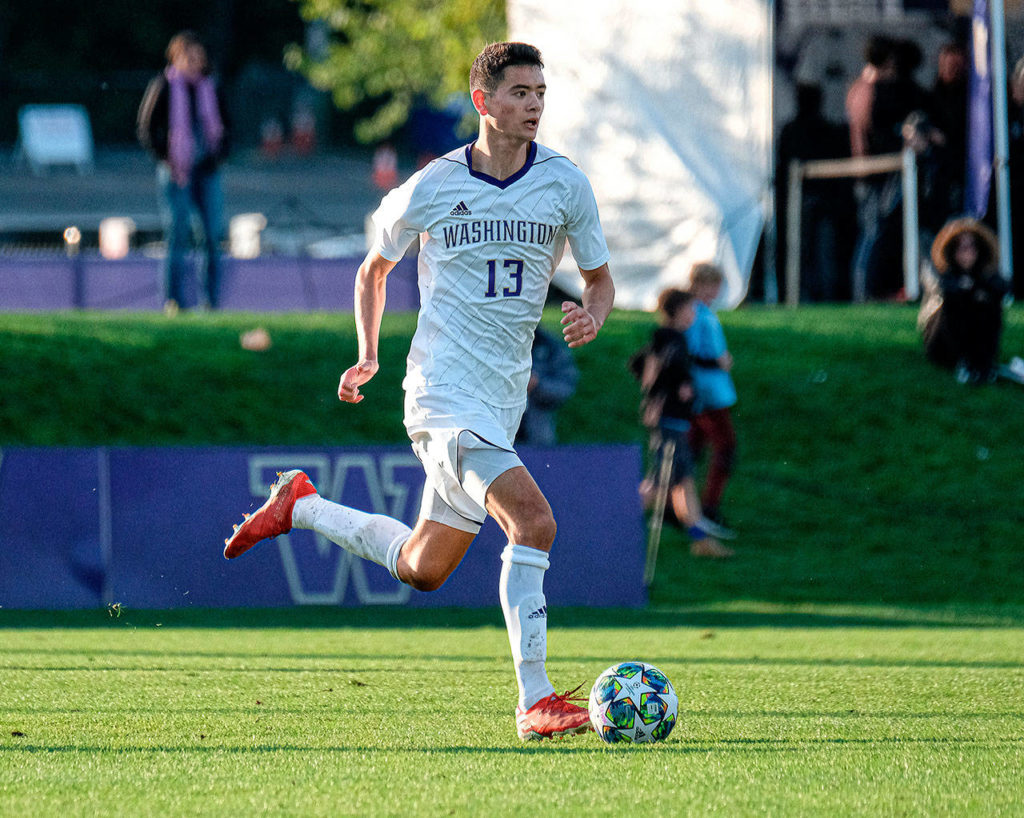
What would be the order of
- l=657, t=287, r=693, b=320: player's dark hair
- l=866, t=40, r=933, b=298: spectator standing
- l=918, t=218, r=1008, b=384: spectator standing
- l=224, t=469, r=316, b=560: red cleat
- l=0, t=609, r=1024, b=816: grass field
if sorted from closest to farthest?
l=0, t=609, r=1024, b=816: grass field, l=224, t=469, r=316, b=560: red cleat, l=657, t=287, r=693, b=320: player's dark hair, l=918, t=218, r=1008, b=384: spectator standing, l=866, t=40, r=933, b=298: spectator standing

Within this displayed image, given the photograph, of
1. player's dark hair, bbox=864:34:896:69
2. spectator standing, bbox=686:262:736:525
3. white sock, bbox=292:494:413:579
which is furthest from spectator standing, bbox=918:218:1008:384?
white sock, bbox=292:494:413:579

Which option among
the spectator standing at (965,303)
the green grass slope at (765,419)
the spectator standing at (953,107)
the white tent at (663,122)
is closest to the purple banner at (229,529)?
the green grass slope at (765,419)

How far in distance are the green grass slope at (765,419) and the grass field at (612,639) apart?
30mm

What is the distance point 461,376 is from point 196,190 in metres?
10.0

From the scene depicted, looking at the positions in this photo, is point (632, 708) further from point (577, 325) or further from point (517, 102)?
point (517, 102)

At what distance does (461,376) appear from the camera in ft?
19.9

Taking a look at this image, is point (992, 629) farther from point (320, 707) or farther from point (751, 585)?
point (320, 707)

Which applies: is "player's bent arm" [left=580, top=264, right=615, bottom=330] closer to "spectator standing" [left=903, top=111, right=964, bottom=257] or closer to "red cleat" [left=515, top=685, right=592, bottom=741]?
"red cleat" [left=515, top=685, right=592, bottom=741]

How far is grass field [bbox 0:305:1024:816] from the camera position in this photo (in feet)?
15.9

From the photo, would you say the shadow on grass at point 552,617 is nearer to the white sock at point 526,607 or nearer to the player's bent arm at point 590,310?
the player's bent arm at point 590,310

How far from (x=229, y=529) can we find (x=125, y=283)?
8.59 m

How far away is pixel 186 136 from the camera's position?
601 inches

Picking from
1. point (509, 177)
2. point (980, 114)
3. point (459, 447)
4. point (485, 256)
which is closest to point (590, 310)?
point (485, 256)

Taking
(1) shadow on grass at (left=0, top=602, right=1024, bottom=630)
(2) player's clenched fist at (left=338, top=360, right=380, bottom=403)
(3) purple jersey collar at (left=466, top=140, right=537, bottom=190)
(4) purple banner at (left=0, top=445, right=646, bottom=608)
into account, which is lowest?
(1) shadow on grass at (left=0, top=602, right=1024, bottom=630)
